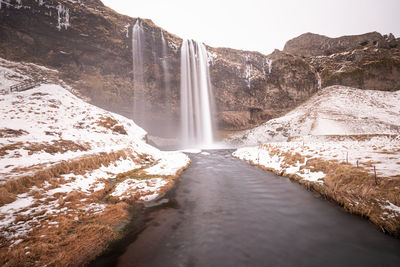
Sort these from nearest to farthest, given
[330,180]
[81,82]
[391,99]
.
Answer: [330,180] < [81,82] < [391,99]

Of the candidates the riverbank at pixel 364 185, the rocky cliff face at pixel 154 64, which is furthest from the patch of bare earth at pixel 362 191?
the rocky cliff face at pixel 154 64

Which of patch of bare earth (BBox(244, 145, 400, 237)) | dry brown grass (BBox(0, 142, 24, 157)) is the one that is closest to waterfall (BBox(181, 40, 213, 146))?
dry brown grass (BBox(0, 142, 24, 157))

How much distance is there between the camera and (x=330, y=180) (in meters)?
7.47

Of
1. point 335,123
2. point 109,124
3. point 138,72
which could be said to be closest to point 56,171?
point 109,124

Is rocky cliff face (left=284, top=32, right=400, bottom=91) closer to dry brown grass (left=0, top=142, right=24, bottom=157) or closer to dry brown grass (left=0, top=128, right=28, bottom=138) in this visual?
dry brown grass (left=0, top=142, right=24, bottom=157)

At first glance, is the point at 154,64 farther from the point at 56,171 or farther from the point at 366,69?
the point at 366,69

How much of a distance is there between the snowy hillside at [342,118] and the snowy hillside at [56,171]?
33.6 meters

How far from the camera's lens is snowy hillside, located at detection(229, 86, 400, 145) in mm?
27359

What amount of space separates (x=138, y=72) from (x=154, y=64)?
5.01m

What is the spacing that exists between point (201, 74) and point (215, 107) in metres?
12.0

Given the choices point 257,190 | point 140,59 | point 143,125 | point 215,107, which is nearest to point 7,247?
point 257,190

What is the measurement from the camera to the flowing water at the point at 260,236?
3781 mm

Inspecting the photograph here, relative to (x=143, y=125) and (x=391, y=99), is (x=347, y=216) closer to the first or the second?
(x=143, y=125)

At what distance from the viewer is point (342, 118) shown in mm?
30469
